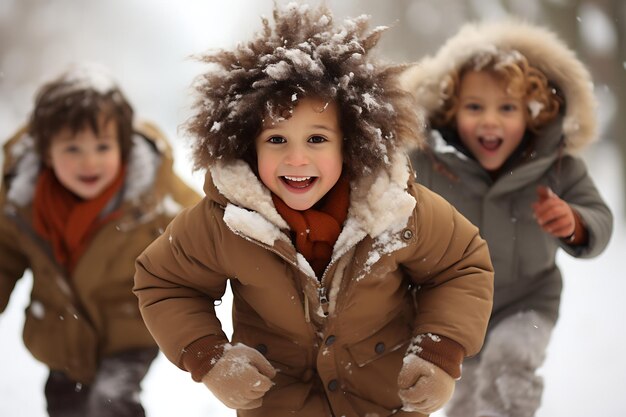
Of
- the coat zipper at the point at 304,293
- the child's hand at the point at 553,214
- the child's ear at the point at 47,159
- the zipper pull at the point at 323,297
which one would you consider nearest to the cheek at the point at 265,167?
the coat zipper at the point at 304,293

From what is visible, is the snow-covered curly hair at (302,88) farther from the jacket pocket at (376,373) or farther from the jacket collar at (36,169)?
the jacket collar at (36,169)

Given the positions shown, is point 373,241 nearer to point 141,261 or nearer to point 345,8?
point 141,261

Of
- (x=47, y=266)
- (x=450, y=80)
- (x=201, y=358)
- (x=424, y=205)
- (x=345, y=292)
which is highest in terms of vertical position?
(x=450, y=80)

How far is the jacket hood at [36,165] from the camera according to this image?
2.51 m

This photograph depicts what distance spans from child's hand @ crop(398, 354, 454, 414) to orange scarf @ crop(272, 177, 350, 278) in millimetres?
239

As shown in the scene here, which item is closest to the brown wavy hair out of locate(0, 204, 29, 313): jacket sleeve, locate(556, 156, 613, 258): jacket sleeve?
locate(556, 156, 613, 258): jacket sleeve

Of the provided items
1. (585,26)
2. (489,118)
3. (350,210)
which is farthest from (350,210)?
(585,26)

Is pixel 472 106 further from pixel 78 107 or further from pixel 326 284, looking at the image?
pixel 78 107

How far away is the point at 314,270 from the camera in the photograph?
A: 1.70m

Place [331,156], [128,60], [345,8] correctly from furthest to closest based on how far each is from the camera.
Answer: [128,60] < [345,8] < [331,156]

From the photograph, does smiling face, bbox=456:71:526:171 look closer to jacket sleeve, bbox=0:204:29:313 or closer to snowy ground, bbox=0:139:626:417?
snowy ground, bbox=0:139:626:417

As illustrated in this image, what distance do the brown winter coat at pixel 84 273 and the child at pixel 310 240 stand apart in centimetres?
80

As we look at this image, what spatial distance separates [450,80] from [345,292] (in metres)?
0.93

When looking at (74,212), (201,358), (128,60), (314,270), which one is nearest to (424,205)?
(314,270)
